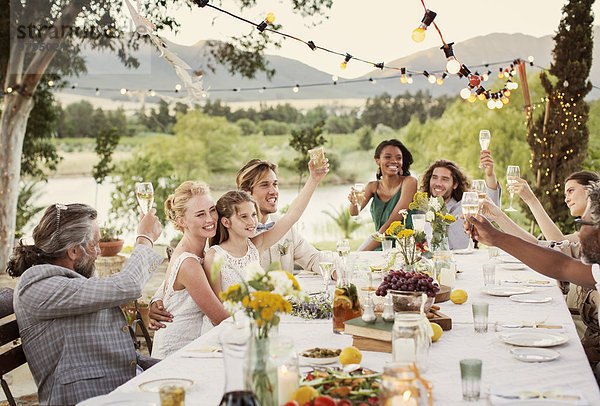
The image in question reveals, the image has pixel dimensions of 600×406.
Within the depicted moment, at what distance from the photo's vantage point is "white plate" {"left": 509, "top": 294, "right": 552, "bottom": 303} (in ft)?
8.91

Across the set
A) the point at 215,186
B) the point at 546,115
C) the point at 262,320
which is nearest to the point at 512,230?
the point at 262,320

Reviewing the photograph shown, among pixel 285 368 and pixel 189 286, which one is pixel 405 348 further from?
pixel 189 286

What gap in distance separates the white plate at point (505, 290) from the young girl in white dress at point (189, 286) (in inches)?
46.8

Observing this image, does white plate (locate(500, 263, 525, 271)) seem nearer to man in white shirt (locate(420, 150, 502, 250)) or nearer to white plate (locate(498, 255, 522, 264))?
white plate (locate(498, 255, 522, 264))

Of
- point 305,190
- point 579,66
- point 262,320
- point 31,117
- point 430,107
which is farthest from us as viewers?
point 430,107

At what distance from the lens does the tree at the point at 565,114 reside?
686 centimetres

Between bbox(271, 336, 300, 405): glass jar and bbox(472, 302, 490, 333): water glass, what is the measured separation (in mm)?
959

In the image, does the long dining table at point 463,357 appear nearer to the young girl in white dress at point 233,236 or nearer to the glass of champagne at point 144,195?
the young girl in white dress at point 233,236

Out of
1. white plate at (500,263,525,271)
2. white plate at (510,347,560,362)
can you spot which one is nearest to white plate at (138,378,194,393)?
white plate at (510,347,560,362)

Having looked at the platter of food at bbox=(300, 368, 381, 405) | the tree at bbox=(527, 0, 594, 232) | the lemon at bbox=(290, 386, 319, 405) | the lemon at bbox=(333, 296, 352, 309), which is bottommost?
the platter of food at bbox=(300, 368, 381, 405)

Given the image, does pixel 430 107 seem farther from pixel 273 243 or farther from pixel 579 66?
pixel 273 243

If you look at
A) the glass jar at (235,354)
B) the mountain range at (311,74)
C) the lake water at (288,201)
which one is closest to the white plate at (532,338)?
the glass jar at (235,354)

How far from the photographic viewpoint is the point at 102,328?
2.22 m

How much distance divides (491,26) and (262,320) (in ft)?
28.9
